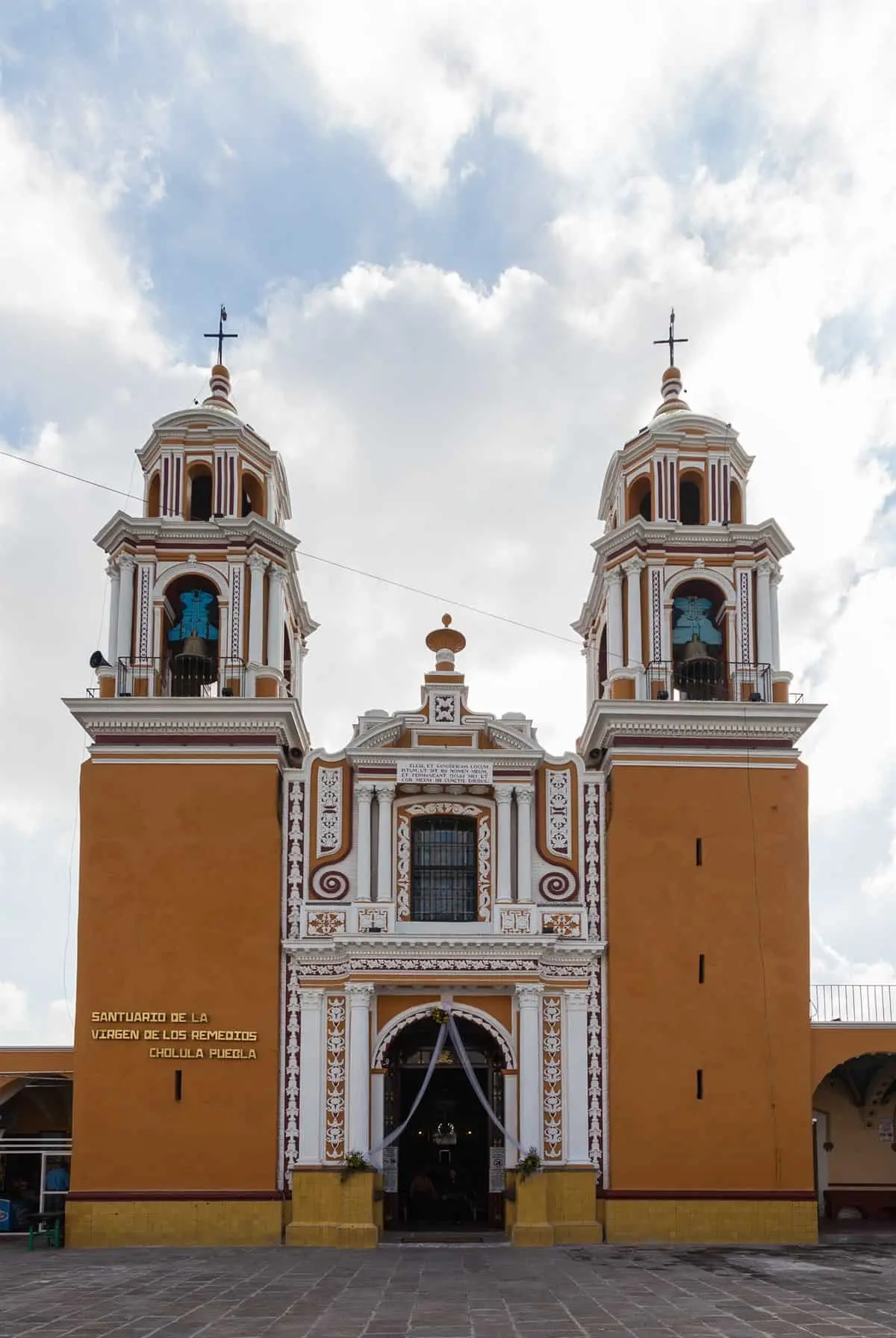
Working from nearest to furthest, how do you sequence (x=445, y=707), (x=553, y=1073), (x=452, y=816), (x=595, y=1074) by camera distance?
(x=553, y=1073), (x=595, y=1074), (x=452, y=816), (x=445, y=707)

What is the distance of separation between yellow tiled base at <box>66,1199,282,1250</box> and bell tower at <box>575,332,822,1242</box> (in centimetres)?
618

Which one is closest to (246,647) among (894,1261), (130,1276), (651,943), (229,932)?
(229,932)

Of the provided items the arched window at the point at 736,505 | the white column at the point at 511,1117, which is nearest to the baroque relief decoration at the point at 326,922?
the white column at the point at 511,1117

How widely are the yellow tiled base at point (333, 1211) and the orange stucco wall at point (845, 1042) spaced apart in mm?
8449

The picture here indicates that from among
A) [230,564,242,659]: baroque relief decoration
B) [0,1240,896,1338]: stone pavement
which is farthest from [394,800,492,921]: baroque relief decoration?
[0,1240,896,1338]: stone pavement

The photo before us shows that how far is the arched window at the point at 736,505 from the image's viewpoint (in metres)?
30.9

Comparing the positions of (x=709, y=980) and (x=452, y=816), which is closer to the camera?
(x=709, y=980)

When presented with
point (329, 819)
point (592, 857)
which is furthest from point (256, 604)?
point (592, 857)

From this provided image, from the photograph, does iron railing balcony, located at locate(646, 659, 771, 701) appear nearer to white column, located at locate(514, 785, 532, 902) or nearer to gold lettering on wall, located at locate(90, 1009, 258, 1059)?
white column, located at locate(514, 785, 532, 902)

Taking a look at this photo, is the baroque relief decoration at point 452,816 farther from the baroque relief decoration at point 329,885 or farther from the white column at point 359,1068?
the white column at point 359,1068

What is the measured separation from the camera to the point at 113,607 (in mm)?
29453

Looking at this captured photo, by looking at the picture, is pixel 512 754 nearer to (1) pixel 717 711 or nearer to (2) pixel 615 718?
(2) pixel 615 718

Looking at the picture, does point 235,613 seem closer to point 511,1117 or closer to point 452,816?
point 452,816

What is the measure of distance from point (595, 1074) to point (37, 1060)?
10.2 metres
